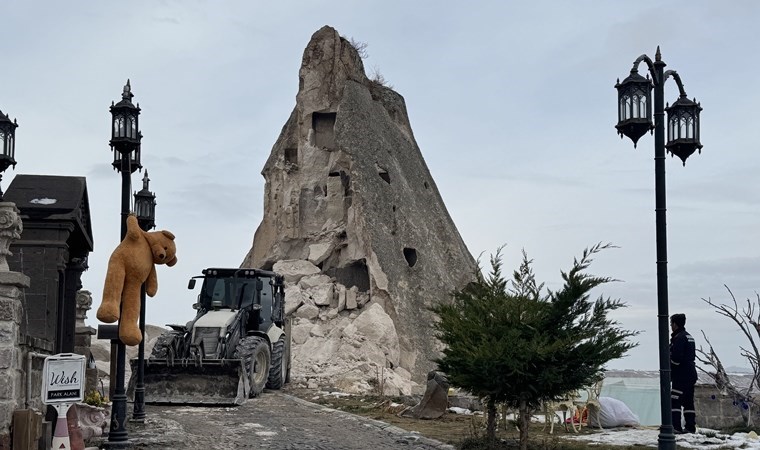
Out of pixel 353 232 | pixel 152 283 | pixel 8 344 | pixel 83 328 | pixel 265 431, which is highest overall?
pixel 353 232

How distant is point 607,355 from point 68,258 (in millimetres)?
9520

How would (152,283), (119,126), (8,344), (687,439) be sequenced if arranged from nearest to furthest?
(8,344), (119,126), (152,283), (687,439)

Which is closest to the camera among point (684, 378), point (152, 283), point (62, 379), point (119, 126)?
point (62, 379)

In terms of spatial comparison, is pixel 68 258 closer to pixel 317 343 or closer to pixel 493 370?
pixel 493 370

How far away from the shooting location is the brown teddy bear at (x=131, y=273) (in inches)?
494

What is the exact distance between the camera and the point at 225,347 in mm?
21078

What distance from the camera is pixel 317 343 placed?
34062 millimetres

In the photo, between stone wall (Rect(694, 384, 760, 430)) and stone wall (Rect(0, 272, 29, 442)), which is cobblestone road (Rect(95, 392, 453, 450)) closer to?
stone wall (Rect(0, 272, 29, 442))

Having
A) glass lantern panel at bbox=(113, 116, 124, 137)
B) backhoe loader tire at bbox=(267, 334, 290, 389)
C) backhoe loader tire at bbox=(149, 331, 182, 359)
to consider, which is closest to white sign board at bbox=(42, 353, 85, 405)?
glass lantern panel at bbox=(113, 116, 124, 137)

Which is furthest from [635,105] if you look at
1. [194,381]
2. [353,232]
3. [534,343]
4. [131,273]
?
[353,232]

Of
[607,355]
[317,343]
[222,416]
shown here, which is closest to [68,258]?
[222,416]

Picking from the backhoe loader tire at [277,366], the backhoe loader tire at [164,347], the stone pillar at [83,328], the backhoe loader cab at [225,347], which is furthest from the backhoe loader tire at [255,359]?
the stone pillar at [83,328]

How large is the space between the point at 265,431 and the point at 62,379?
206 inches

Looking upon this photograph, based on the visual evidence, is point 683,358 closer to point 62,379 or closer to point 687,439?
point 687,439
